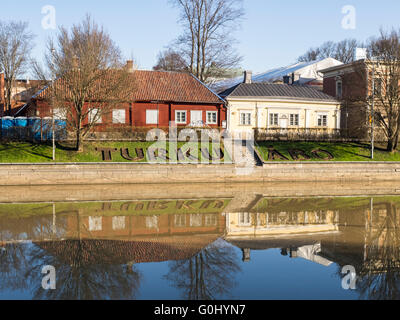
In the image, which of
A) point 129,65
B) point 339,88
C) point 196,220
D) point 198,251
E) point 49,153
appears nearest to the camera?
point 198,251

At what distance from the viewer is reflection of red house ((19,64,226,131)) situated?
105ft

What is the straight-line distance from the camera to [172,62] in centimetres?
4547

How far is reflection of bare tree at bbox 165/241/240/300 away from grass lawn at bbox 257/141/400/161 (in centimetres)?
1927

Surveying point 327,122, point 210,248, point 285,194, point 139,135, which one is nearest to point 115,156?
point 139,135

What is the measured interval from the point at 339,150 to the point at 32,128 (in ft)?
77.4

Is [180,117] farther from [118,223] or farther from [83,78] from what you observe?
[118,223]

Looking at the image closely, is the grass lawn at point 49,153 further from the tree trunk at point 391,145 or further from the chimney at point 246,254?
the chimney at point 246,254

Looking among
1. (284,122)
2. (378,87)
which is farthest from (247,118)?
(378,87)

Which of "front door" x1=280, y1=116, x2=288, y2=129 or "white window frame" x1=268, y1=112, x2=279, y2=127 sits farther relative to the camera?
"front door" x1=280, y1=116, x2=288, y2=129

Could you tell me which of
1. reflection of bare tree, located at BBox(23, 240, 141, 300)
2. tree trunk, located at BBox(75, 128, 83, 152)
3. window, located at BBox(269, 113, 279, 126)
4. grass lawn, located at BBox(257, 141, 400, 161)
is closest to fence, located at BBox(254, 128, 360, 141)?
grass lawn, located at BBox(257, 141, 400, 161)

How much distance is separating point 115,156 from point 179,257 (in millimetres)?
17978

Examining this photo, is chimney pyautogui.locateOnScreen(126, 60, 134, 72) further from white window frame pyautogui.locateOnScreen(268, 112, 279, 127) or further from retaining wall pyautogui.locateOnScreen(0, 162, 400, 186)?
white window frame pyautogui.locateOnScreen(268, 112, 279, 127)
